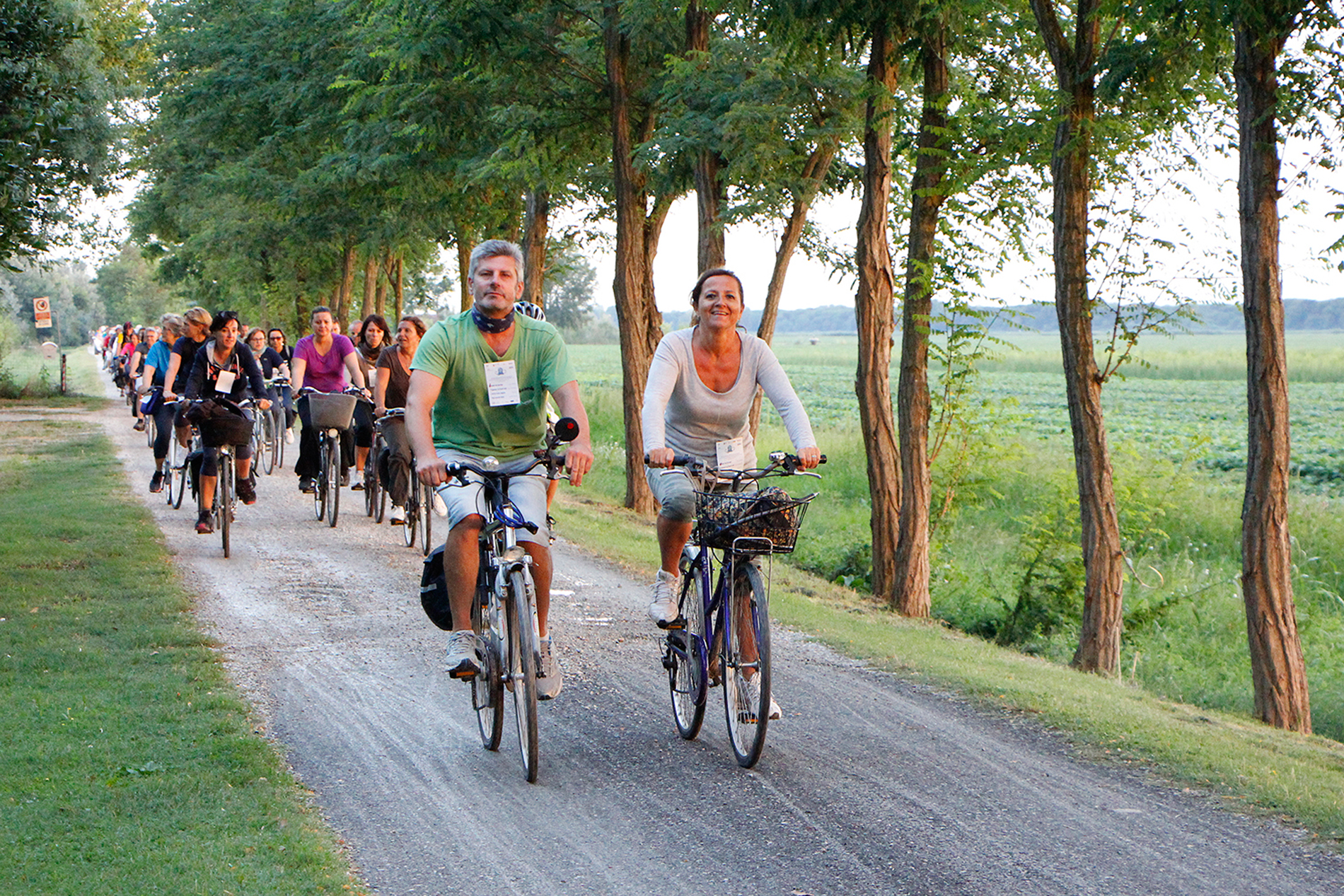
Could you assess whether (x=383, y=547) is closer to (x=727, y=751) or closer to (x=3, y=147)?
(x=3, y=147)

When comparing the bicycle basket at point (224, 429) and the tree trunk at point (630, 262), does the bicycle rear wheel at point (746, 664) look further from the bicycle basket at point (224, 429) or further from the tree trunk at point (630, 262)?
A: the tree trunk at point (630, 262)

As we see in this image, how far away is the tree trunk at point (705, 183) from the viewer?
51.1 feet

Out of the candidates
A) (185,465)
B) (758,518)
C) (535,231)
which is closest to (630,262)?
(535,231)

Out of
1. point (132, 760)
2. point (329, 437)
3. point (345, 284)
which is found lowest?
point (132, 760)

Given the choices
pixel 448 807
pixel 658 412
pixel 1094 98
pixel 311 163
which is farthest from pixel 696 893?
pixel 311 163

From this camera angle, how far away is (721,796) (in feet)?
18.2

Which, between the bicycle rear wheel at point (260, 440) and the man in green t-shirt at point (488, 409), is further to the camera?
the bicycle rear wheel at point (260, 440)

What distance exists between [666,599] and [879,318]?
825cm

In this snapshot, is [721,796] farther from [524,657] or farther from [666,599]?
[666,599]

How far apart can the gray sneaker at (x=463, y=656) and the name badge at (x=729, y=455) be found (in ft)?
4.34

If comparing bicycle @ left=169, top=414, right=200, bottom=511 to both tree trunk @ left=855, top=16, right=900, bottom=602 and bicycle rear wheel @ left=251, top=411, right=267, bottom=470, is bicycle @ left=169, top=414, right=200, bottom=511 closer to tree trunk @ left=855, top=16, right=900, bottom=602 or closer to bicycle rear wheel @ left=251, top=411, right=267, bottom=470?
bicycle rear wheel @ left=251, top=411, right=267, bottom=470

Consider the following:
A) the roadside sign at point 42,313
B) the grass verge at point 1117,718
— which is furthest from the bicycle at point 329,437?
the roadside sign at point 42,313

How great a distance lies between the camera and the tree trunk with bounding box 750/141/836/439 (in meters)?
15.7

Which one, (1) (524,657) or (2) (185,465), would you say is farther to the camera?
(2) (185,465)
